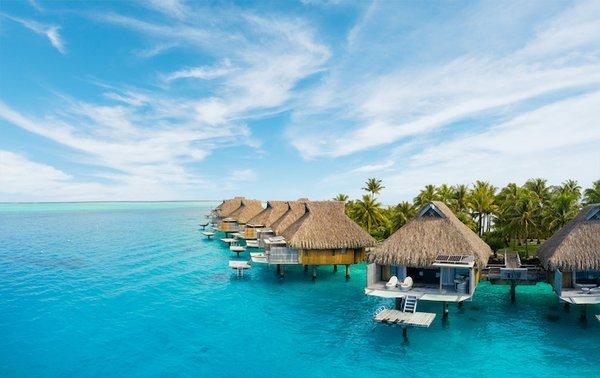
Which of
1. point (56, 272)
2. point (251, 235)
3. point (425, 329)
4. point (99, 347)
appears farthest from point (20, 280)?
point (425, 329)

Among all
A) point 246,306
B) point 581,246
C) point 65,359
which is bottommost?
point 65,359

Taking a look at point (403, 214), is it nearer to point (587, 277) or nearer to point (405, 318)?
point (587, 277)

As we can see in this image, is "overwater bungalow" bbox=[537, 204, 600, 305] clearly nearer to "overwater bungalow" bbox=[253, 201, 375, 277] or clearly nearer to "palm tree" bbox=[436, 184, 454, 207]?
"overwater bungalow" bbox=[253, 201, 375, 277]

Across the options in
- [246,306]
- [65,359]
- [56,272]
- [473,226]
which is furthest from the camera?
[473,226]

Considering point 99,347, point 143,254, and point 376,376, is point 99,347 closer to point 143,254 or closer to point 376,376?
point 376,376

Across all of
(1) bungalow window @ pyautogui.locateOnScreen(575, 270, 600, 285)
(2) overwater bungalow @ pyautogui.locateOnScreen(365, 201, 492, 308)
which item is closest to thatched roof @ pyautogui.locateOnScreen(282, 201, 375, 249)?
(2) overwater bungalow @ pyautogui.locateOnScreen(365, 201, 492, 308)
